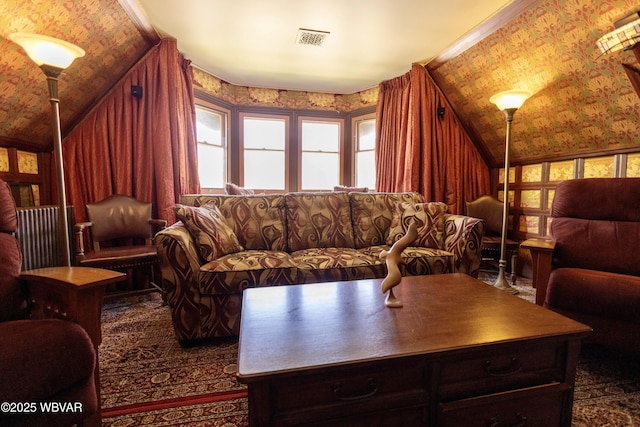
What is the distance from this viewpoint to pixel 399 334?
985mm

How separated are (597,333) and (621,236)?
693mm

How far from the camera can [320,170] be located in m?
4.58

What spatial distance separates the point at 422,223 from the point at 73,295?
2.24 meters

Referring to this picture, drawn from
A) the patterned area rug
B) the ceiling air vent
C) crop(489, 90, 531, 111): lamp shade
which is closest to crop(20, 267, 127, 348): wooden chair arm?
the patterned area rug

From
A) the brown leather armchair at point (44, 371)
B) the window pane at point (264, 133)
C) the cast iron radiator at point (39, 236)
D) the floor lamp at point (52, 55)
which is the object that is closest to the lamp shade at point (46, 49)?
the floor lamp at point (52, 55)

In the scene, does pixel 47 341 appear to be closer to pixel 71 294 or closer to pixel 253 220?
pixel 71 294

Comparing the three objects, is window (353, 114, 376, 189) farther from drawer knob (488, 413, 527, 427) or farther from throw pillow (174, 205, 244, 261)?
drawer knob (488, 413, 527, 427)

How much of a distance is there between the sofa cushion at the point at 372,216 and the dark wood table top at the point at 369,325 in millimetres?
1209

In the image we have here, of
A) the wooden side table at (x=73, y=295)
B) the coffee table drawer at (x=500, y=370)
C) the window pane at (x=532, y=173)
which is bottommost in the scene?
the coffee table drawer at (x=500, y=370)

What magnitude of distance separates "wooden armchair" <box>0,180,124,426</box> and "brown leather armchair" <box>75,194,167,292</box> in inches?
46.0

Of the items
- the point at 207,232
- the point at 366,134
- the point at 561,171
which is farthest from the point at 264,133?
the point at 561,171

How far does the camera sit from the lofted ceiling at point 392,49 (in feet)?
6.91

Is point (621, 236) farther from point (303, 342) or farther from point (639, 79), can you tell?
point (303, 342)

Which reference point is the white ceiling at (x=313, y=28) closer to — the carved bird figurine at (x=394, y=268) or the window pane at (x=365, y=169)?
the window pane at (x=365, y=169)
